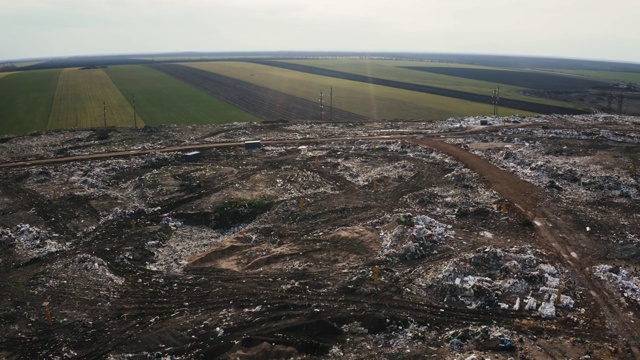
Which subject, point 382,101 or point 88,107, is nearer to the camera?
point 88,107

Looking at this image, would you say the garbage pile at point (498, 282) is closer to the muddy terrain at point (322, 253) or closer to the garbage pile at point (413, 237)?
the muddy terrain at point (322, 253)

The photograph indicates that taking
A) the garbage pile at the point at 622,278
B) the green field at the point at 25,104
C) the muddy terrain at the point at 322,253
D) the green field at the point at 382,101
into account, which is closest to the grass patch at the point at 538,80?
the green field at the point at 382,101

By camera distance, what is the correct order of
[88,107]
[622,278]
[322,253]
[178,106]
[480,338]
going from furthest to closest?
[178,106]
[88,107]
[322,253]
[622,278]
[480,338]

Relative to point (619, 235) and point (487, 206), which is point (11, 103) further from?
point (619, 235)

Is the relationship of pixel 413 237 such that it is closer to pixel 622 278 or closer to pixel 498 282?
pixel 498 282

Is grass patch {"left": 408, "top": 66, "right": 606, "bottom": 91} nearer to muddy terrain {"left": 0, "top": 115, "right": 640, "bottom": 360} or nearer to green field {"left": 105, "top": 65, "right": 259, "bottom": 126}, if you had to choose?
muddy terrain {"left": 0, "top": 115, "right": 640, "bottom": 360}

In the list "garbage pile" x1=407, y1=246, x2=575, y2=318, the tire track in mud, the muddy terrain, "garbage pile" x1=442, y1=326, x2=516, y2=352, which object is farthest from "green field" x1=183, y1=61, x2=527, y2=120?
"garbage pile" x1=442, y1=326, x2=516, y2=352

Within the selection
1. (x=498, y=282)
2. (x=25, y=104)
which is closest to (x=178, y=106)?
(x=25, y=104)

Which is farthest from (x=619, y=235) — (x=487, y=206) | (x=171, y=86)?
(x=171, y=86)
